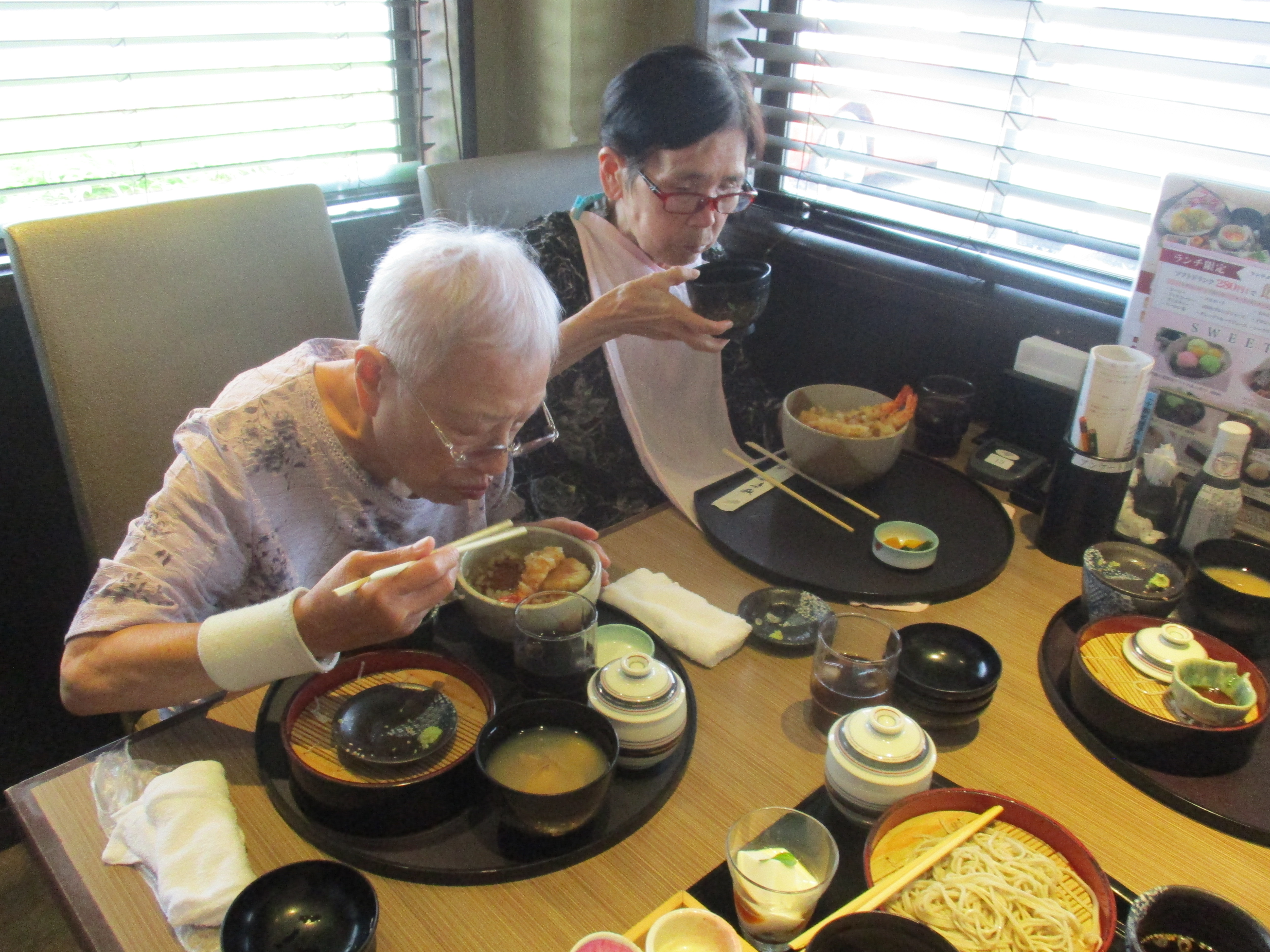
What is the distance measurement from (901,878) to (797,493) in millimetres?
821

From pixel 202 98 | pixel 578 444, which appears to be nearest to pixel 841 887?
pixel 578 444

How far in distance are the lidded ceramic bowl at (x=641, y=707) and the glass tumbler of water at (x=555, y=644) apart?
0.18 ft

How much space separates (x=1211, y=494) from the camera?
4.47 feet

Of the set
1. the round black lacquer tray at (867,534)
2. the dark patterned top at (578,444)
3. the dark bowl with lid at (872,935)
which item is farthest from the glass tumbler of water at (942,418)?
the dark bowl with lid at (872,935)

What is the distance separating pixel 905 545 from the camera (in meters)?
1.39

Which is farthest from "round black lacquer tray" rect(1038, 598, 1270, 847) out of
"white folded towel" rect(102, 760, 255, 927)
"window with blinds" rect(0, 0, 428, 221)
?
"window with blinds" rect(0, 0, 428, 221)

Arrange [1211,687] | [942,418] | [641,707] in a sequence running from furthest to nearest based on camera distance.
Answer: [942,418] → [1211,687] → [641,707]

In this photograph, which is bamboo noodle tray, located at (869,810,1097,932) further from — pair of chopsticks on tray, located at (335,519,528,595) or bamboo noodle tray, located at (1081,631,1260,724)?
pair of chopsticks on tray, located at (335,519,528,595)

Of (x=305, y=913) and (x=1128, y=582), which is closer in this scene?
(x=305, y=913)

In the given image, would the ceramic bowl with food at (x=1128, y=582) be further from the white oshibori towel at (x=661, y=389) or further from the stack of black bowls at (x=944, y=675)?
the white oshibori towel at (x=661, y=389)

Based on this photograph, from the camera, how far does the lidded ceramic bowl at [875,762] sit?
930 mm

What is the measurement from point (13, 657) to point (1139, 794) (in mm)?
2068

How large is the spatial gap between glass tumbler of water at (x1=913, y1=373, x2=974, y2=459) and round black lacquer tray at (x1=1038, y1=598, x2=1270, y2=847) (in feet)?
2.09

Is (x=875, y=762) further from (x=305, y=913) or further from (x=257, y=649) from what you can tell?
(x=257, y=649)
